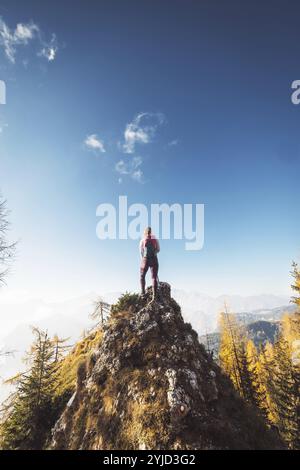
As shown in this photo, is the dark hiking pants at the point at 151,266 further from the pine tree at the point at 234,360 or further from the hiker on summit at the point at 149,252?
the pine tree at the point at 234,360

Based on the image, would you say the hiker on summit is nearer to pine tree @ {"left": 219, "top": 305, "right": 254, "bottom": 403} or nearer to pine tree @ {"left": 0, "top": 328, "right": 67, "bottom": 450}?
pine tree @ {"left": 0, "top": 328, "right": 67, "bottom": 450}

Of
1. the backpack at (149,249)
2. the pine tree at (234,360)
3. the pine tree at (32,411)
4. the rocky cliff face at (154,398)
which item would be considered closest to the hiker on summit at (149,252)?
the backpack at (149,249)

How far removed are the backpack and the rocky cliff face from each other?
117 inches

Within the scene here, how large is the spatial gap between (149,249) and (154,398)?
6553 millimetres

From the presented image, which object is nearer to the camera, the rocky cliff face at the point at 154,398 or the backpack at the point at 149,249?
the rocky cliff face at the point at 154,398

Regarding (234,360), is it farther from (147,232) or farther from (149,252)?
(147,232)

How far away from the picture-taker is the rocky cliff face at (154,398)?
8.55 meters

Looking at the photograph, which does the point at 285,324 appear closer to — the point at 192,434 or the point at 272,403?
the point at 272,403

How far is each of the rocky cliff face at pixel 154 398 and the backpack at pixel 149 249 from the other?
2976 mm

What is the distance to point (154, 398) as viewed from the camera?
9492 mm

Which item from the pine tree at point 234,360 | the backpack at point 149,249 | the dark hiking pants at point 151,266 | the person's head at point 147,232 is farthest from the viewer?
the pine tree at point 234,360

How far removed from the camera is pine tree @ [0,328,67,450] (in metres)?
10.7
